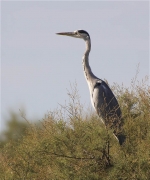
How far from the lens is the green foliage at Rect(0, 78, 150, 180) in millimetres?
8159

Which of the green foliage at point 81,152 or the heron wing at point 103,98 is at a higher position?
the heron wing at point 103,98

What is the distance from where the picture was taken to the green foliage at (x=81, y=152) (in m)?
8.16

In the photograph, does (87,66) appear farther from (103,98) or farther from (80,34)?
(80,34)

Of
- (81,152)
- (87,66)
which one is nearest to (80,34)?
(87,66)

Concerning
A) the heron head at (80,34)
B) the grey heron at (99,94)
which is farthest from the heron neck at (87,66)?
the heron head at (80,34)

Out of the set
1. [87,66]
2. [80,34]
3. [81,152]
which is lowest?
[81,152]

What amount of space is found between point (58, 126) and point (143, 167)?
4.01ft

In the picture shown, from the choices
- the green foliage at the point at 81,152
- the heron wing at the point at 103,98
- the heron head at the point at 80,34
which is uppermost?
the heron head at the point at 80,34

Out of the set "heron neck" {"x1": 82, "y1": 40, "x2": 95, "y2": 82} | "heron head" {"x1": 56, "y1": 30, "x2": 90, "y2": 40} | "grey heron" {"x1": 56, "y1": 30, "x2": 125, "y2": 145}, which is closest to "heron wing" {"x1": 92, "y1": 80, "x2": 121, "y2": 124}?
"grey heron" {"x1": 56, "y1": 30, "x2": 125, "y2": 145}

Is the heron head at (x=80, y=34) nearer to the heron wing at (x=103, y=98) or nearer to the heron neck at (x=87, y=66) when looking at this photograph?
the heron neck at (x=87, y=66)

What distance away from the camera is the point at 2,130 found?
49.7 feet

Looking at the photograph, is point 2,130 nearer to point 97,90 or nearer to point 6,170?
point 97,90

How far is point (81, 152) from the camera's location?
836 centimetres

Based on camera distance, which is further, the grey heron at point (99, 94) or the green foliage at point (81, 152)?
the grey heron at point (99, 94)
